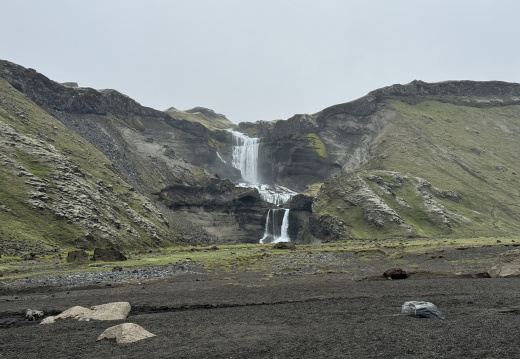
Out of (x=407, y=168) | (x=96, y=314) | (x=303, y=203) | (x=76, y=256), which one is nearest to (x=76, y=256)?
(x=76, y=256)

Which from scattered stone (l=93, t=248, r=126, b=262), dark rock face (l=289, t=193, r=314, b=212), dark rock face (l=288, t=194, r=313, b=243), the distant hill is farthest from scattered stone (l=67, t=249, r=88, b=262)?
dark rock face (l=289, t=193, r=314, b=212)

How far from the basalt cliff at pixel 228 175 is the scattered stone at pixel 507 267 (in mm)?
62766

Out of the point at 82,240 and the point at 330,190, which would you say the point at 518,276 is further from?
the point at 330,190

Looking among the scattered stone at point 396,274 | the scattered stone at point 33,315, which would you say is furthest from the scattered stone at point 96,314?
the scattered stone at point 396,274

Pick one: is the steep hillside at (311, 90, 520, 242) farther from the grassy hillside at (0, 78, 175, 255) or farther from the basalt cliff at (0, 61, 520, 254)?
the grassy hillside at (0, 78, 175, 255)

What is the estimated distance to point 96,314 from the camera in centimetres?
1919

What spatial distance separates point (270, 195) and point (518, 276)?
13689 cm

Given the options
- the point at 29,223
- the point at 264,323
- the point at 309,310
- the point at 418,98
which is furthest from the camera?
the point at 418,98

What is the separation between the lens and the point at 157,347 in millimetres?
13789

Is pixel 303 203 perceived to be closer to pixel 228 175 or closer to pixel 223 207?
pixel 223 207

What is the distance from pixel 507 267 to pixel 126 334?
1068 inches

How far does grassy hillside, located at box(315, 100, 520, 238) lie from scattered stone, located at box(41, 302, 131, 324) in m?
91.9

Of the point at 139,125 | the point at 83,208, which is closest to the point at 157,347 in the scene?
the point at 83,208

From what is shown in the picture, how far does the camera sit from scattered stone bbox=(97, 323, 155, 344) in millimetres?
14695
